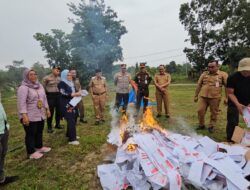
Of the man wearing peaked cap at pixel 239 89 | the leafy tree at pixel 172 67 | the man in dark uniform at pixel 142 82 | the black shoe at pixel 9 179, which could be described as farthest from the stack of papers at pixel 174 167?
the leafy tree at pixel 172 67

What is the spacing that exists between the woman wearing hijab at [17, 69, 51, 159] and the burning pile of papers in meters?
1.72

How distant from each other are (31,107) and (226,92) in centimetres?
430

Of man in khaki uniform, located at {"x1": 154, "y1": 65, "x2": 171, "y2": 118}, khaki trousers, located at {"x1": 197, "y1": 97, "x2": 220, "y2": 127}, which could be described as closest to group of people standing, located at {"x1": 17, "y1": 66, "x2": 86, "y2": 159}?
khaki trousers, located at {"x1": 197, "y1": 97, "x2": 220, "y2": 127}

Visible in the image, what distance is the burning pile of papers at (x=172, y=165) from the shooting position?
339 cm

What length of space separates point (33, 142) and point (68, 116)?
100 cm

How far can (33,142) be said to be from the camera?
16.4ft

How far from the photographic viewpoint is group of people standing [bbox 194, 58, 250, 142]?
184 inches

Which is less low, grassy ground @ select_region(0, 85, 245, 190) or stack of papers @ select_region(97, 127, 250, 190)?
stack of papers @ select_region(97, 127, 250, 190)

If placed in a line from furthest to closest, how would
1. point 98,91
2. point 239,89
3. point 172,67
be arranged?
point 172,67, point 98,91, point 239,89

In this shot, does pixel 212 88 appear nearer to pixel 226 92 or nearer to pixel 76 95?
pixel 226 92

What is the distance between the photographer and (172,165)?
3.73 meters

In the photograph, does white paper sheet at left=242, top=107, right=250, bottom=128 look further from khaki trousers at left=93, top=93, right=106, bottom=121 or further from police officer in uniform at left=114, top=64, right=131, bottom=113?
khaki trousers at left=93, top=93, right=106, bottom=121

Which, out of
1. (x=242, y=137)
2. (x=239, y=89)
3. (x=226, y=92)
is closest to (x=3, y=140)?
(x=242, y=137)

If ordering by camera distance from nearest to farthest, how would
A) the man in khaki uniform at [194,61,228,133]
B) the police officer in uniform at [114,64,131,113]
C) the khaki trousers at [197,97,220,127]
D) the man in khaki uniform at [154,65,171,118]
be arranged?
the man in khaki uniform at [194,61,228,133]
the khaki trousers at [197,97,220,127]
the police officer in uniform at [114,64,131,113]
the man in khaki uniform at [154,65,171,118]
